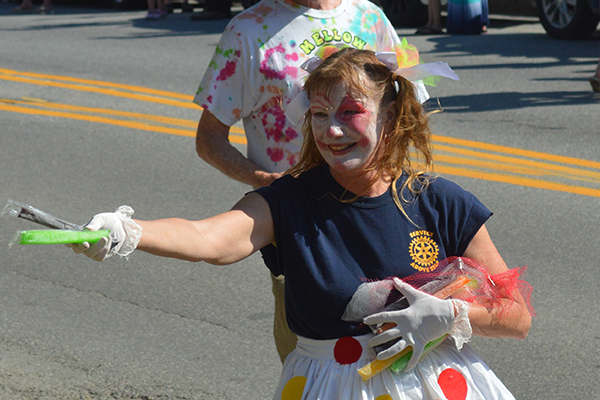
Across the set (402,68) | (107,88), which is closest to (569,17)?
(107,88)

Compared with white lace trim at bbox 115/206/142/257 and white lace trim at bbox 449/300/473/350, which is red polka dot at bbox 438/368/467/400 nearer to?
white lace trim at bbox 449/300/473/350

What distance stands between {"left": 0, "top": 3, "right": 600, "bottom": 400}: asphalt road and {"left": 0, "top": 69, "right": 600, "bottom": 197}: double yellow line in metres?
0.03

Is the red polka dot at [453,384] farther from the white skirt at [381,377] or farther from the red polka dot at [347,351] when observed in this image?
the red polka dot at [347,351]

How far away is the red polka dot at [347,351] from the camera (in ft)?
7.37

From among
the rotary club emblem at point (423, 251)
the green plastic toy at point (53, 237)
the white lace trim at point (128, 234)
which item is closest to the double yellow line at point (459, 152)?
the rotary club emblem at point (423, 251)

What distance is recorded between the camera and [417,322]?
7.02ft

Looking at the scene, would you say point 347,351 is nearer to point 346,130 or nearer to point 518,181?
point 346,130

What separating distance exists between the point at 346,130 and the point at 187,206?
4.07 metres

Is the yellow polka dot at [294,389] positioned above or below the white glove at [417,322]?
below

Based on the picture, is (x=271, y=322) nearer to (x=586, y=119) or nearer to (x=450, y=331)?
(x=450, y=331)

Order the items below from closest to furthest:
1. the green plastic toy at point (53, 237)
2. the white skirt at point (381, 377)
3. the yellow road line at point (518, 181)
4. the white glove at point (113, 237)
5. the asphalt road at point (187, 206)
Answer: the green plastic toy at point (53, 237) < the white glove at point (113, 237) < the white skirt at point (381, 377) < the asphalt road at point (187, 206) < the yellow road line at point (518, 181)

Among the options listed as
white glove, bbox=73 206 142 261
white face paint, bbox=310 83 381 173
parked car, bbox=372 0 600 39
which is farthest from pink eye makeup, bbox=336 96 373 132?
parked car, bbox=372 0 600 39

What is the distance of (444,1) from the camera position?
1470 centimetres

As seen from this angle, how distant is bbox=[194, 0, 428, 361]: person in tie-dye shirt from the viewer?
3.08 meters
